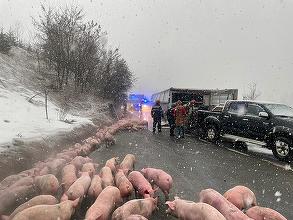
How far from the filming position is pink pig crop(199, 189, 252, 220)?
531 centimetres

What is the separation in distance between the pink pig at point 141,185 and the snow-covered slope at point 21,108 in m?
5.14

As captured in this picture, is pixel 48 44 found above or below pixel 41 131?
above

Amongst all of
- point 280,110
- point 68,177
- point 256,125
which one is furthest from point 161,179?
point 280,110

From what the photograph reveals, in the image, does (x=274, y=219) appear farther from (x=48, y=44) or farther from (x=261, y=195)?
(x=48, y=44)

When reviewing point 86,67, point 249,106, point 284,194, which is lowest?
point 284,194

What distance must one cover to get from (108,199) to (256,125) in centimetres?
989

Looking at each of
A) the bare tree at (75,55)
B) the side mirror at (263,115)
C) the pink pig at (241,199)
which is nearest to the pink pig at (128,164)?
the pink pig at (241,199)

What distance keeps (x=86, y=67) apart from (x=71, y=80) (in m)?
3.50

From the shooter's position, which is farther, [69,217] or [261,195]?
[261,195]

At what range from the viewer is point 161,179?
25.2 feet

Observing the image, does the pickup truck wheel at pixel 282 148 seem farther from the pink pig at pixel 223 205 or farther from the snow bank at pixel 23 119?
the snow bank at pixel 23 119

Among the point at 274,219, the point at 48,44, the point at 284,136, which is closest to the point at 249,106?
the point at 284,136

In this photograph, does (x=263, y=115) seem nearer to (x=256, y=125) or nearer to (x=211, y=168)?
(x=256, y=125)

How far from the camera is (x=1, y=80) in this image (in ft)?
88.9
